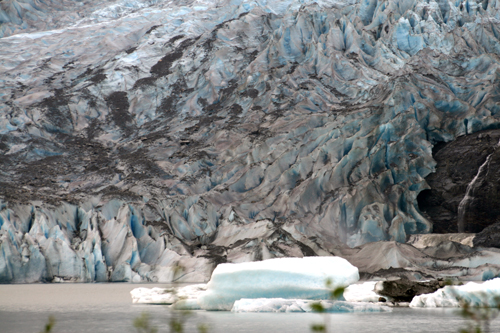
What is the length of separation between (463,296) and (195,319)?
6.15 meters

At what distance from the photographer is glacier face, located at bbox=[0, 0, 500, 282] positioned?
24438 millimetres

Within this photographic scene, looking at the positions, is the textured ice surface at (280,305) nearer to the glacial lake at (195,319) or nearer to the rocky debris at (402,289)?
the glacial lake at (195,319)

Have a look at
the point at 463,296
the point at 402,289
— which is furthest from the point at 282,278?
the point at 463,296

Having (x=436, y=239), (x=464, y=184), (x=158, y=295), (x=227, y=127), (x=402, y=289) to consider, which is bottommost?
(x=158, y=295)

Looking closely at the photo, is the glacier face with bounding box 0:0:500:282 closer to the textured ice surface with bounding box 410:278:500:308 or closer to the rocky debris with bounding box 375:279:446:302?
the rocky debris with bounding box 375:279:446:302

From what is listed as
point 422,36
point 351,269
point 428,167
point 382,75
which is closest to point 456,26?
point 422,36

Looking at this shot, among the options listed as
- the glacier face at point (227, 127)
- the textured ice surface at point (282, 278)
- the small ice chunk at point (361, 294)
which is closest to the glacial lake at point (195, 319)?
the textured ice surface at point (282, 278)

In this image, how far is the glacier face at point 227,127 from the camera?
80.2 ft

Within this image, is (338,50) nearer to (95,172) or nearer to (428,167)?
(428,167)

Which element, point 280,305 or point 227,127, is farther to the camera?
point 227,127

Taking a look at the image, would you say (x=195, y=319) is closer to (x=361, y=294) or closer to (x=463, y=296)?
(x=361, y=294)

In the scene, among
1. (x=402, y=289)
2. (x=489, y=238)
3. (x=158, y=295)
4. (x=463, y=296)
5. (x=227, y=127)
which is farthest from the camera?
(x=227, y=127)

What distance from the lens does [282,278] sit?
1291cm

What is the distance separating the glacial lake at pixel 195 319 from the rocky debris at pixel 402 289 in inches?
57.4
